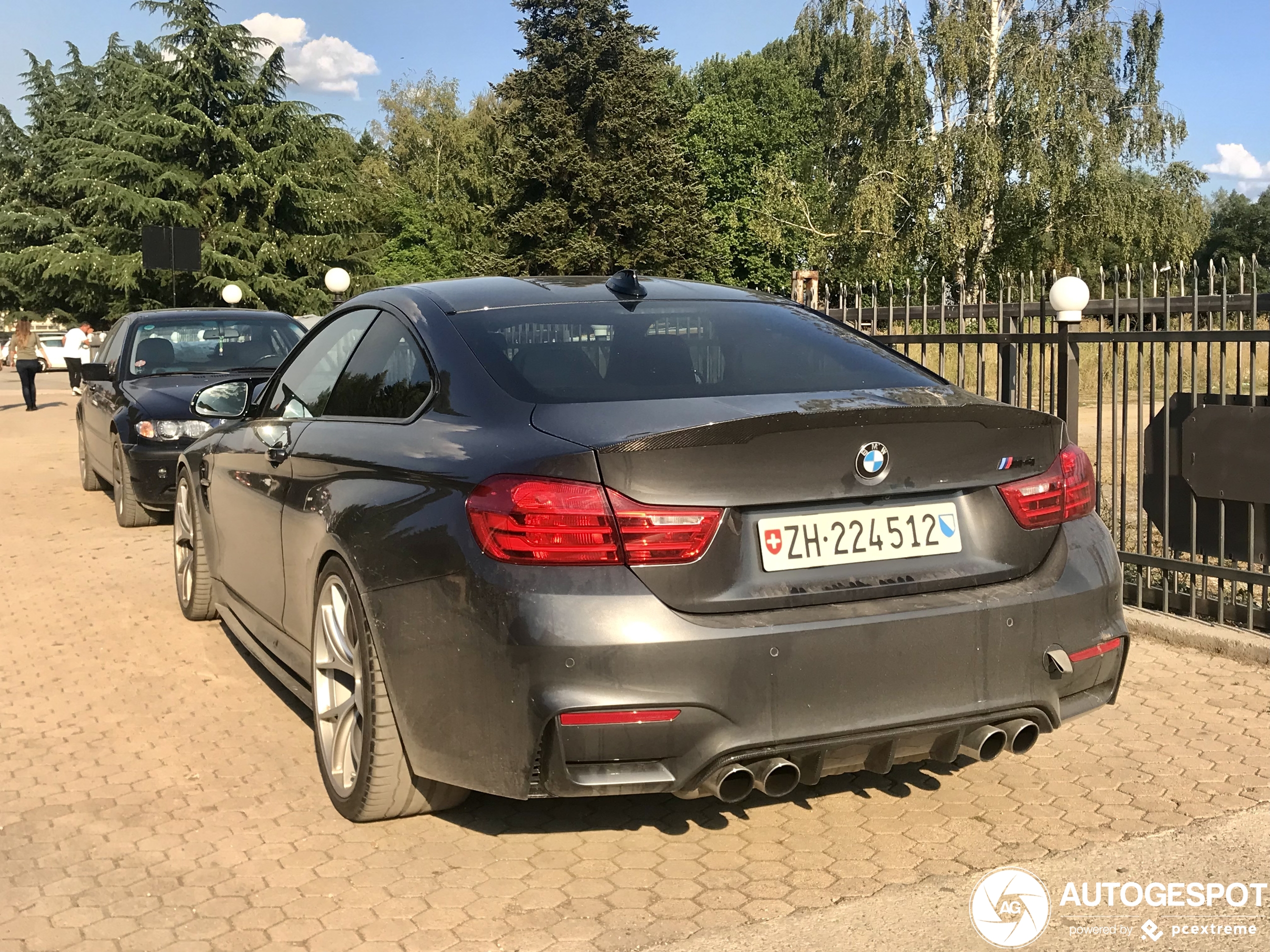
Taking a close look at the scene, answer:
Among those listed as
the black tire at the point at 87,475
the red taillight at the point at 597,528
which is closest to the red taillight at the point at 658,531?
the red taillight at the point at 597,528

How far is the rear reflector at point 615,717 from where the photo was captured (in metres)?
3.06

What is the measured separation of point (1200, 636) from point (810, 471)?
3.66 m

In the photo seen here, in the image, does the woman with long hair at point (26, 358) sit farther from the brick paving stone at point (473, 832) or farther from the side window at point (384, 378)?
the side window at point (384, 378)

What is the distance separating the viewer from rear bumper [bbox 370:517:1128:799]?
3.06 metres

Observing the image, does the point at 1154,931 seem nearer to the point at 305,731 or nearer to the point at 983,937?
the point at 983,937

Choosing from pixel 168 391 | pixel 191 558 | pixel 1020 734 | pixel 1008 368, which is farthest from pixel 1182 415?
pixel 168 391

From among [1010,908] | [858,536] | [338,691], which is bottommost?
[1010,908]

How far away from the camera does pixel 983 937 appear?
3.11 meters

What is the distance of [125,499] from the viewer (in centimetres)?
1022

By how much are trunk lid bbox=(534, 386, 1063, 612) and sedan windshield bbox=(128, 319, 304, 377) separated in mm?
8175

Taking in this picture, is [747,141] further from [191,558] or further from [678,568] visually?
[678,568]

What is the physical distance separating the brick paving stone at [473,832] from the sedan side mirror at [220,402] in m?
1.18

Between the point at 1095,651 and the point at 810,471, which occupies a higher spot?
the point at 810,471

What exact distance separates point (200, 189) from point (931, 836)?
179 ft
